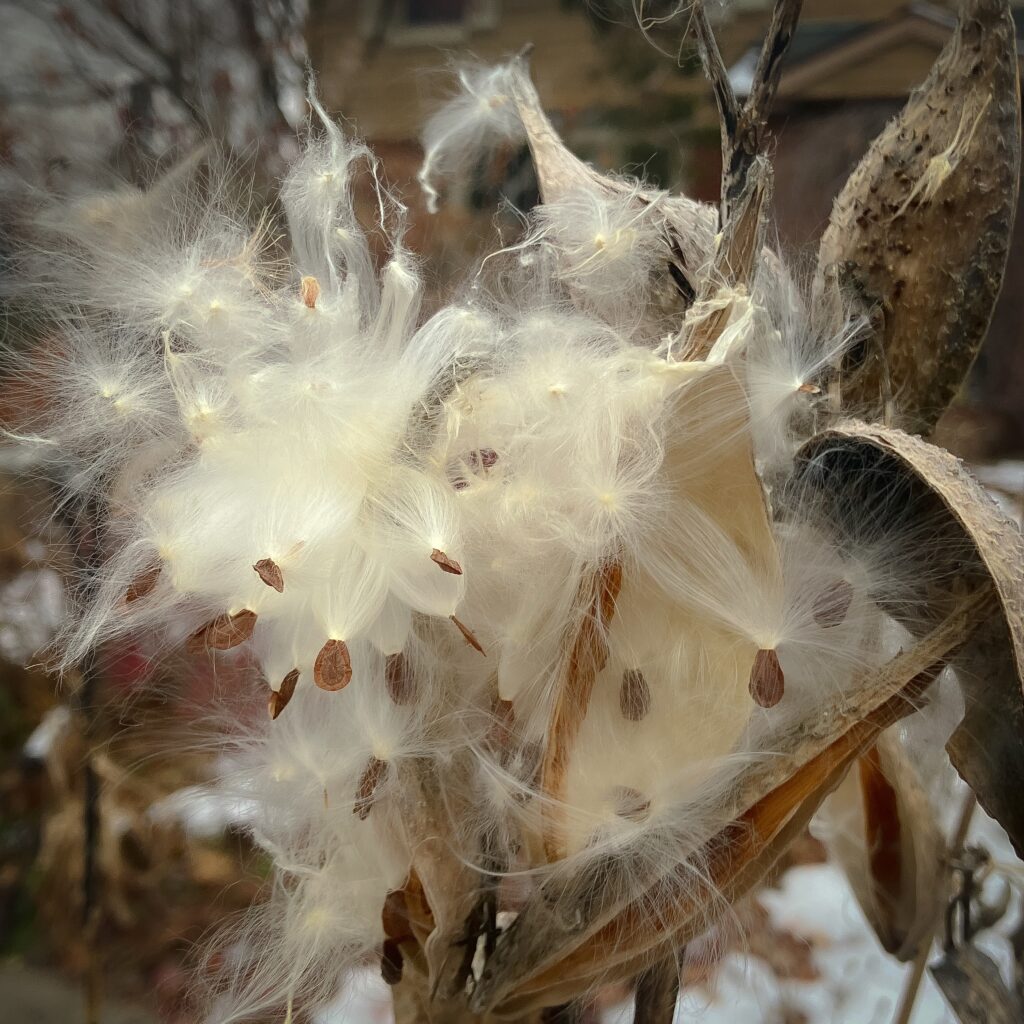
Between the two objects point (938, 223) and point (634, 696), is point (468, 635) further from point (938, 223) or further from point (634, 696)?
point (938, 223)

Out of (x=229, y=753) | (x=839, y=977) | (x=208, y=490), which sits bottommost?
(x=839, y=977)

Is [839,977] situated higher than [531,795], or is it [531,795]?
[531,795]

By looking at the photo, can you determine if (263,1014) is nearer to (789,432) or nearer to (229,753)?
(229,753)

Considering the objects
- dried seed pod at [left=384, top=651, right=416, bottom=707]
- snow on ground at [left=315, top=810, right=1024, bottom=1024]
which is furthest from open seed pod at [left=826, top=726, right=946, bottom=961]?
dried seed pod at [left=384, top=651, right=416, bottom=707]

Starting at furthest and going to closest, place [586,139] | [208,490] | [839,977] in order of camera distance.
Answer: [839,977] < [586,139] < [208,490]

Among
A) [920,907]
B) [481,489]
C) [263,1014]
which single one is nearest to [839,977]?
[920,907]

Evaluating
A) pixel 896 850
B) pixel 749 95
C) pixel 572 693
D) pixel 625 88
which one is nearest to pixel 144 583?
pixel 572 693
